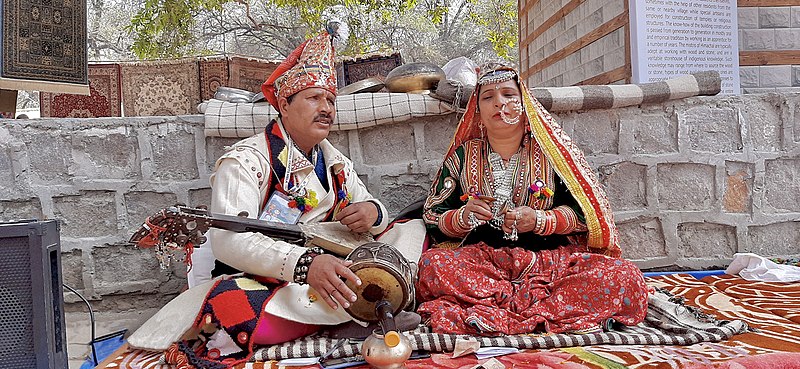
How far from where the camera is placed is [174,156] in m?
3.75

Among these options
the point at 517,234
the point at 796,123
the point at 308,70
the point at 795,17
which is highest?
the point at 795,17

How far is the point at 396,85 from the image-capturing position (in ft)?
13.1

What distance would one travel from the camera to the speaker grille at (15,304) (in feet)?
7.32

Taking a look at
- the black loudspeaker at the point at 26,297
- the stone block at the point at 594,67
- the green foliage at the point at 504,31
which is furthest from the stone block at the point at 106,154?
the green foliage at the point at 504,31

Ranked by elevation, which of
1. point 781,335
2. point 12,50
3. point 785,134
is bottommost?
point 781,335

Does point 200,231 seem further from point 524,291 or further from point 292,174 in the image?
point 524,291

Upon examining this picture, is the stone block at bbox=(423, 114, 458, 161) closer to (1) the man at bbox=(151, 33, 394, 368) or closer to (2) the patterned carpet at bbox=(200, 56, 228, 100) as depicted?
(1) the man at bbox=(151, 33, 394, 368)

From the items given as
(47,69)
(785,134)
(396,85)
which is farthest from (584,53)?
(47,69)

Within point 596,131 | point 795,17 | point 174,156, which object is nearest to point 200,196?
point 174,156

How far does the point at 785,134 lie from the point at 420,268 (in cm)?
272

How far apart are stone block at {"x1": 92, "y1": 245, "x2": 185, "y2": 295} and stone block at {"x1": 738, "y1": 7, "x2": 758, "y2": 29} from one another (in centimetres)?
536

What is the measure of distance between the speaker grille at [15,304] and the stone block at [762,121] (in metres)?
4.09

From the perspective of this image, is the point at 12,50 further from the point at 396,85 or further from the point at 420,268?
the point at 420,268

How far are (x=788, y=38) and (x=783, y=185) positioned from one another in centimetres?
235
